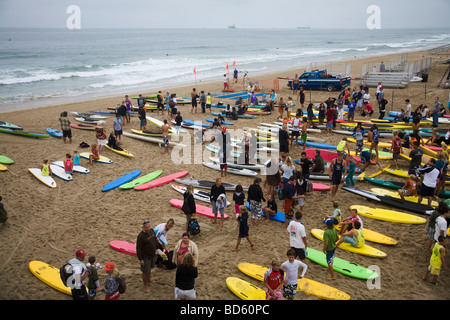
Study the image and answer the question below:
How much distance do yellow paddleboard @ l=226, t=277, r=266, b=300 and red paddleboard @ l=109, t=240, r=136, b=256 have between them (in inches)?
97.8

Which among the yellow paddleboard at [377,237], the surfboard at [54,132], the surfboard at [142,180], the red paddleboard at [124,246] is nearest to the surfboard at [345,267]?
the yellow paddleboard at [377,237]

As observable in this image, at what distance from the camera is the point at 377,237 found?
7.86 metres

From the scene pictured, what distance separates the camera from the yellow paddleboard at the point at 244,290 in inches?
236

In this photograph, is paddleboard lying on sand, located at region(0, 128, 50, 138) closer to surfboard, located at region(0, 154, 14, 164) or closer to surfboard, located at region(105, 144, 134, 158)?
surfboard, located at region(0, 154, 14, 164)

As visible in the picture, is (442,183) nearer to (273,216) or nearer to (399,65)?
(273,216)

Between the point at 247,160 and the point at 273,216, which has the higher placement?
the point at 247,160

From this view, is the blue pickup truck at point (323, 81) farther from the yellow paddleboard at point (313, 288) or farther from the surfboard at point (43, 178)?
the yellow paddleboard at point (313, 288)

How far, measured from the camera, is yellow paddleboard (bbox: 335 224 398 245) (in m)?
7.68

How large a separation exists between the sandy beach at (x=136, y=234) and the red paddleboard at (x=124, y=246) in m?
0.15

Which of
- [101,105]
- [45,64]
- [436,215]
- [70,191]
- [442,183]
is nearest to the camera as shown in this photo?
[436,215]

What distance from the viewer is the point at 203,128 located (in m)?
16.3

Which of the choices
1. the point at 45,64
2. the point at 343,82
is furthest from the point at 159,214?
the point at 45,64

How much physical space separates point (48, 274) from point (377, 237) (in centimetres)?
749

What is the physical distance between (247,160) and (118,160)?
5243 mm
